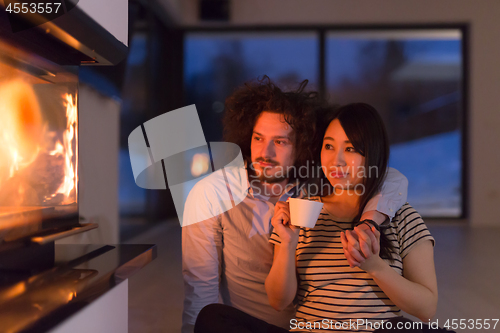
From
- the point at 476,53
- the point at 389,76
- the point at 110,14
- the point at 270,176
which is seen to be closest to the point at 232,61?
the point at 389,76

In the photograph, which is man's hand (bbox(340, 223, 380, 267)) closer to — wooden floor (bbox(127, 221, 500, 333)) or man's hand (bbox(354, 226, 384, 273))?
man's hand (bbox(354, 226, 384, 273))

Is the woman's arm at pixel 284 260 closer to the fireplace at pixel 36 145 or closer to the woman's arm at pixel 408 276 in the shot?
the woman's arm at pixel 408 276

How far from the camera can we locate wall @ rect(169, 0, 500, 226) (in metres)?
4.54

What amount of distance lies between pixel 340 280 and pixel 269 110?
2.24 feet

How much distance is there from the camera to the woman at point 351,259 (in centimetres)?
98

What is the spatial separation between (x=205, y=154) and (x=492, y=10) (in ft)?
13.3

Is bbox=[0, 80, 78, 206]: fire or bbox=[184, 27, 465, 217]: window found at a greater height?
bbox=[184, 27, 465, 217]: window

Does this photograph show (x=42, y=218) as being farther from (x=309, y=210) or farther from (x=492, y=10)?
(x=492, y=10)

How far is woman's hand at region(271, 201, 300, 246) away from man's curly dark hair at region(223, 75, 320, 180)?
1.29 ft

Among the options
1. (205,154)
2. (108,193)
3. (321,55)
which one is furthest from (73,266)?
(321,55)

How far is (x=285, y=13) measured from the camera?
4.69 m

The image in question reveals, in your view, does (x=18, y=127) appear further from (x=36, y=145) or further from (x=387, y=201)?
(x=387, y=201)

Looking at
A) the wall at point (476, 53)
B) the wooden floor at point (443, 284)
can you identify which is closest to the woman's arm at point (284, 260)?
the wooden floor at point (443, 284)

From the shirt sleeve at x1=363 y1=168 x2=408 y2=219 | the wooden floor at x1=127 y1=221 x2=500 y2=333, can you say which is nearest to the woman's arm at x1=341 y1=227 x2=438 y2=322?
the shirt sleeve at x1=363 y1=168 x2=408 y2=219
